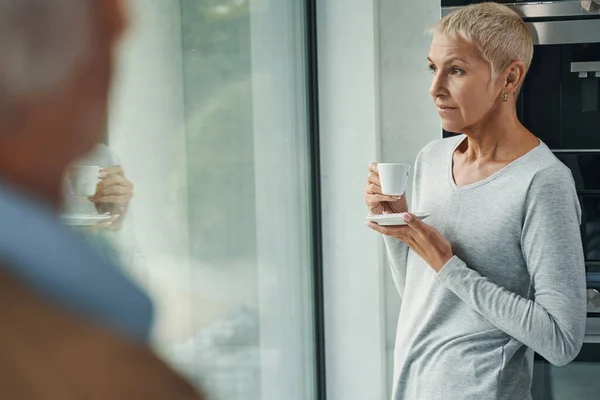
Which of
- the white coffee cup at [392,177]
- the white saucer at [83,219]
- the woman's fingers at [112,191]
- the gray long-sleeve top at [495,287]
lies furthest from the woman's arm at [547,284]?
the white saucer at [83,219]

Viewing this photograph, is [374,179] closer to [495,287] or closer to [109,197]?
[495,287]

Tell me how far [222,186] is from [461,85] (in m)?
0.50

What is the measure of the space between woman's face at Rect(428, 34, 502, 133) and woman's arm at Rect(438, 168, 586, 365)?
194 millimetres

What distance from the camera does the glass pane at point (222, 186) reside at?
76 cm

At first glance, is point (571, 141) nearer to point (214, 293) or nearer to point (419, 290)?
point (419, 290)

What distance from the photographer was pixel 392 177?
154 centimetres

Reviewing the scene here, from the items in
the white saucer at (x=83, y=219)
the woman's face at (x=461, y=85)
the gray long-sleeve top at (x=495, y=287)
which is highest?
the woman's face at (x=461, y=85)

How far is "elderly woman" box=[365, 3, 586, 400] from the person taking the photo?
130 centimetres

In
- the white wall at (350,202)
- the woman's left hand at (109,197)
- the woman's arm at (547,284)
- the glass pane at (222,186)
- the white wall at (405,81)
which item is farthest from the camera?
the white wall at (405,81)

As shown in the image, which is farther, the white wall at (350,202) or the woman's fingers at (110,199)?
the white wall at (350,202)

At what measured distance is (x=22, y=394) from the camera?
144 millimetres

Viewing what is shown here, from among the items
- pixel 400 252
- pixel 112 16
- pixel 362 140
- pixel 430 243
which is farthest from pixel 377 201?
pixel 112 16

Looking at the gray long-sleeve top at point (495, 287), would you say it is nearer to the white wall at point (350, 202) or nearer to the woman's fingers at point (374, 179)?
the woman's fingers at point (374, 179)

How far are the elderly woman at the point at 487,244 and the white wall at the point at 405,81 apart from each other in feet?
3.41
